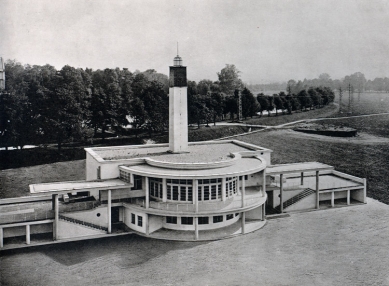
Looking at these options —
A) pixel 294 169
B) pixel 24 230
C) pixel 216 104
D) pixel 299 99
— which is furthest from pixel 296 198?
pixel 299 99

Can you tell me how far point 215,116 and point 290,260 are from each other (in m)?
42.1

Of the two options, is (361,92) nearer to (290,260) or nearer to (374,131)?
(374,131)

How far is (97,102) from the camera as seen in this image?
56.7m

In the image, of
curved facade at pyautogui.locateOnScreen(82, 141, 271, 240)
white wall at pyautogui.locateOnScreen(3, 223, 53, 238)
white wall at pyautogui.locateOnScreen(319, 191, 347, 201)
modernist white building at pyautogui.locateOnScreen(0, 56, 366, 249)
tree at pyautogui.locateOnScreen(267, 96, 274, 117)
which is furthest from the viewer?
tree at pyautogui.locateOnScreen(267, 96, 274, 117)

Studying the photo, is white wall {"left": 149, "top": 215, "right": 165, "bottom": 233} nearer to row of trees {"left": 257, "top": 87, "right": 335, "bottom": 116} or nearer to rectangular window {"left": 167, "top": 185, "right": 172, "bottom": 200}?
rectangular window {"left": 167, "top": 185, "right": 172, "bottom": 200}

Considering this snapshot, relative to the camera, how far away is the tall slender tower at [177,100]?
35412mm

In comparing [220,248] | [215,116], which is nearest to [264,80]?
[215,116]

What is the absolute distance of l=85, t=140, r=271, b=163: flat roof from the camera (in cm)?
3447

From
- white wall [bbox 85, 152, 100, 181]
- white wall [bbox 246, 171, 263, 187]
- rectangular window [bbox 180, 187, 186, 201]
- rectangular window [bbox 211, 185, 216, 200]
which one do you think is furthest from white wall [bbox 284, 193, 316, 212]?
white wall [bbox 85, 152, 100, 181]

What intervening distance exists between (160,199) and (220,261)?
7.18 meters

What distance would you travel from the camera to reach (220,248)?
93.2ft

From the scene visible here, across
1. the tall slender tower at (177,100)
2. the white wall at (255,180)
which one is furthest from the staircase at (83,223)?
the white wall at (255,180)

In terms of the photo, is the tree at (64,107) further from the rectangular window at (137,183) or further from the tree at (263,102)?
the tree at (263,102)

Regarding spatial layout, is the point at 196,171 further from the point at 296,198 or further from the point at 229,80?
the point at 229,80
